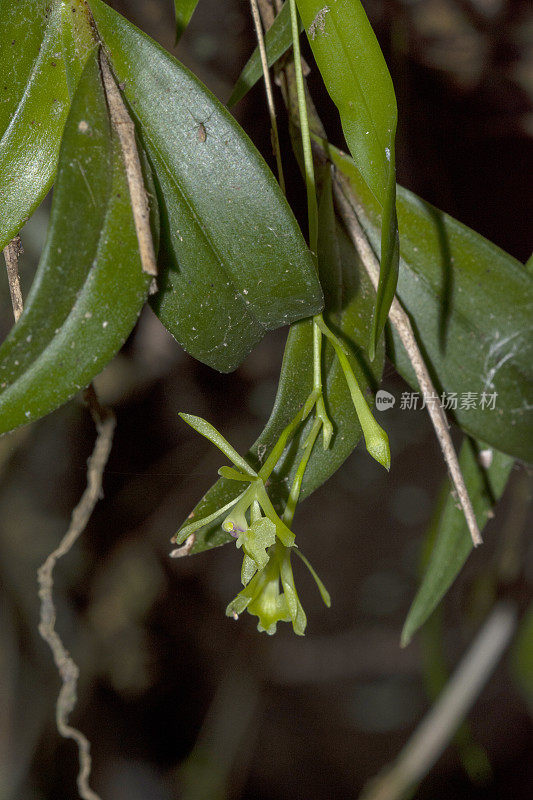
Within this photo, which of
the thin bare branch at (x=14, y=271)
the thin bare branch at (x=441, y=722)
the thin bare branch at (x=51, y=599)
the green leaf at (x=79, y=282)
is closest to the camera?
the green leaf at (x=79, y=282)

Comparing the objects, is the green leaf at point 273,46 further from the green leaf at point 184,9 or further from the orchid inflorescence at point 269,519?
the orchid inflorescence at point 269,519

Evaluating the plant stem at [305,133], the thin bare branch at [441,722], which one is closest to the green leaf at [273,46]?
the plant stem at [305,133]

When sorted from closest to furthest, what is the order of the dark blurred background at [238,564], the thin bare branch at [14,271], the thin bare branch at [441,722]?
the thin bare branch at [14,271] → the dark blurred background at [238,564] → the thin bare branch at [441,722]

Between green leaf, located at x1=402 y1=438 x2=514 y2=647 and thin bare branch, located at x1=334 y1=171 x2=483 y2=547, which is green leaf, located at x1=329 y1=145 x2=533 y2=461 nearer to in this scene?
thin bare branch, located at x1=334 y1=171 x2=483 y2=547

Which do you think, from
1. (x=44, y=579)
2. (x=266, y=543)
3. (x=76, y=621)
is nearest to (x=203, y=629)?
(x=76, y=621)

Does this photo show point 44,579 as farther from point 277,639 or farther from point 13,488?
point 277,639

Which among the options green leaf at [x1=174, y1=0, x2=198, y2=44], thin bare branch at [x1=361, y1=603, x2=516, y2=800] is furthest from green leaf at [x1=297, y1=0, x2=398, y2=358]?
thin bare branch at [x1=361, y1=603, x2=516, y2=800]

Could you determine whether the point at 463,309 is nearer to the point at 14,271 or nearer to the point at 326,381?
the point at 326,381
